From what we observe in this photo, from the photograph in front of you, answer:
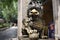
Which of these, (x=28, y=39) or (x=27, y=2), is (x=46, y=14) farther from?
(x=28, y=39)

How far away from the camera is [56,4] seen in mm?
2514

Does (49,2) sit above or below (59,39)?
above

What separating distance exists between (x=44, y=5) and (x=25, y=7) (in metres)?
1.01

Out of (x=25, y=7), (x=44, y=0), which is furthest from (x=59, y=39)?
(x=44, y=0)

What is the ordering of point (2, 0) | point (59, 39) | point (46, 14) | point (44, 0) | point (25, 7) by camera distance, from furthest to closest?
point (2, 0) → point (46, 14) → point (44, 0) → point (25, 7) → point (59, 39)

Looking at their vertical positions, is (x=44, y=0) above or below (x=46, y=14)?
above

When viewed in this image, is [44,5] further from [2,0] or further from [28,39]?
[2,0]

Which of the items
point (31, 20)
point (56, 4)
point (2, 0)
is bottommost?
A: point (31, 20)

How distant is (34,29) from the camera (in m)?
3.93

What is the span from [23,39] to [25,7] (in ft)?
4.34

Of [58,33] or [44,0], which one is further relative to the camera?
[44,0]

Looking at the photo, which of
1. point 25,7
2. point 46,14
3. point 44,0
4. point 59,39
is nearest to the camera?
point 59,39

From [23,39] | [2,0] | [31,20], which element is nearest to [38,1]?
[31,20]

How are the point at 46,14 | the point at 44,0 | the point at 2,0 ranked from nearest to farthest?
the point at 44,0, the point at 46,14, the point at 2,0
